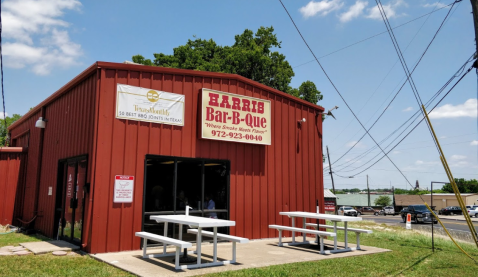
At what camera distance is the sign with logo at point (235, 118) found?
10075mm

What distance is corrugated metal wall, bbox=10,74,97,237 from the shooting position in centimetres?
925

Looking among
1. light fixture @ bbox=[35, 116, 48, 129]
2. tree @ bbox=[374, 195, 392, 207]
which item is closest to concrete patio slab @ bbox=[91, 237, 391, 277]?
light fixture @ bbox=[35, 116, 48, 129]

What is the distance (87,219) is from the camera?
328 inches

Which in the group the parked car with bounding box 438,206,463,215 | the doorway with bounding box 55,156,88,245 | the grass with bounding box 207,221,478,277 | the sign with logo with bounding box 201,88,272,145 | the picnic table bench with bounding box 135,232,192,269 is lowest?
the parked car with bounding box 438,206,463,215

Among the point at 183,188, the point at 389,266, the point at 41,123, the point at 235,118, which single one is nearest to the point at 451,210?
the point at 235,118

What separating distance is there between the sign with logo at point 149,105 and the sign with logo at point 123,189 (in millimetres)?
1442

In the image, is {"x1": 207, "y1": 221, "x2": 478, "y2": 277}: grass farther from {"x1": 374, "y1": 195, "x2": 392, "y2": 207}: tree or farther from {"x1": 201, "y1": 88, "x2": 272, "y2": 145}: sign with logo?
{"x1": 374, "y1": 195, "x2": 392, "y2": 207}: tree

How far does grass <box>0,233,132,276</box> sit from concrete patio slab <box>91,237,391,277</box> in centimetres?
25

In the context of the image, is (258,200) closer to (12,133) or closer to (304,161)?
(304,161)

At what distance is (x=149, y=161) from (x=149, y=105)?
1.38 m

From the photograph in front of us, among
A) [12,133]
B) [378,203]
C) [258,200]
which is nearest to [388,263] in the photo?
[258,200]

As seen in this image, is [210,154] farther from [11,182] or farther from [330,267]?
[11,182]

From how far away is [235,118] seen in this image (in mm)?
10617

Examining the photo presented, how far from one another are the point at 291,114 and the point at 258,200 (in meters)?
3.07
